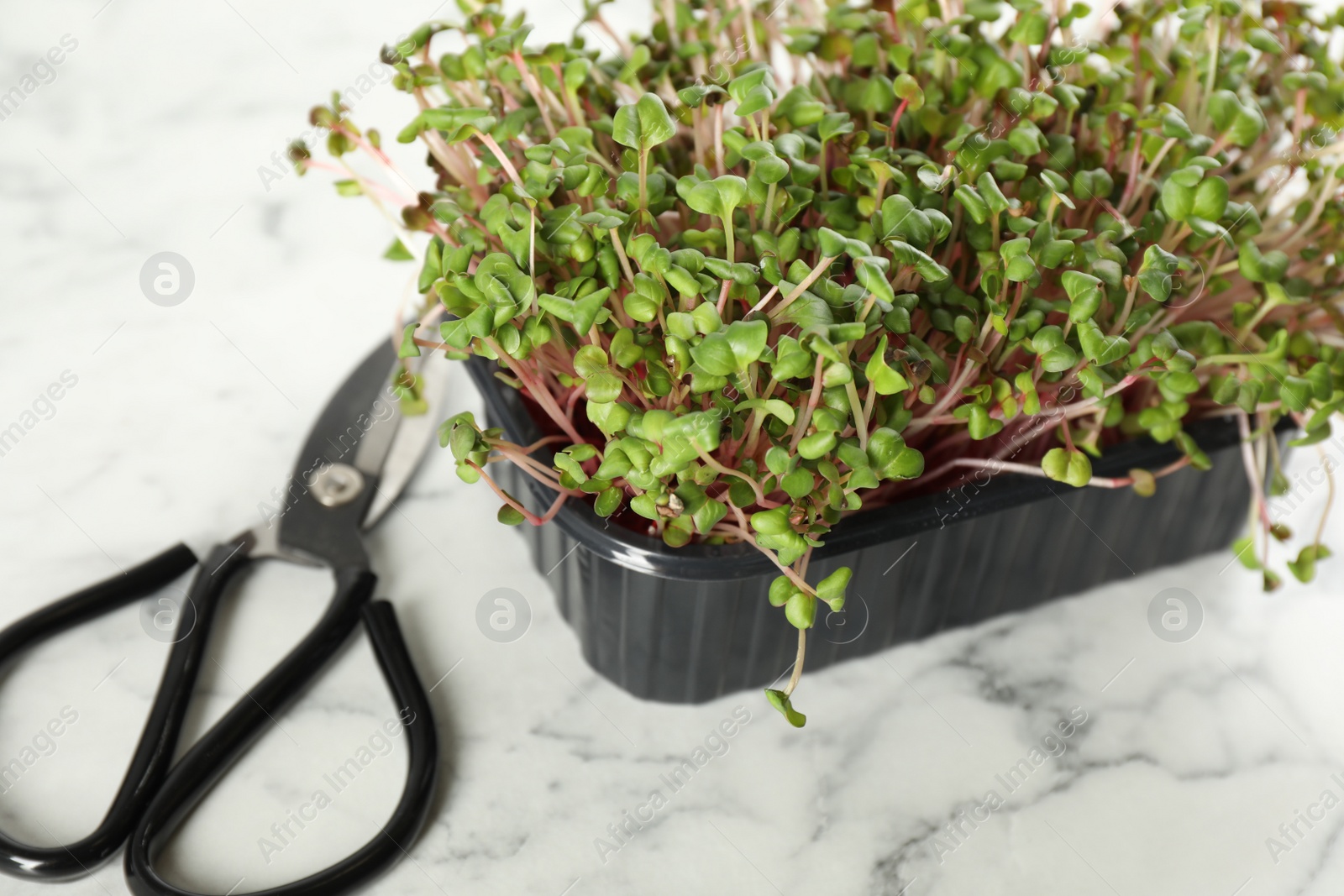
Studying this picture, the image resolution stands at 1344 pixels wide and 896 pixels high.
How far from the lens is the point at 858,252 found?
57 cm

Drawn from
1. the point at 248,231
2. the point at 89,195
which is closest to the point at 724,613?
the point at 248,231

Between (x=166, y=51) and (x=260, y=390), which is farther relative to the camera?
(x=166, y=51)

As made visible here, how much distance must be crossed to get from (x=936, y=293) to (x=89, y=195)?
3.06 feet

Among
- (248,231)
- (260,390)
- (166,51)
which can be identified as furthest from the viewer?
(166,51)

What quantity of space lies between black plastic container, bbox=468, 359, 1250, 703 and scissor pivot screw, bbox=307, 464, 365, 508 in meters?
0.11

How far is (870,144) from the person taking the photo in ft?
2.35

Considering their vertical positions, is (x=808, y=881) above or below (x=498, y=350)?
below

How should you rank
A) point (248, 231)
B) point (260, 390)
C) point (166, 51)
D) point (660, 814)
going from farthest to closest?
1. point (166, 51)
2. point (248, 231)
3. point (260, 390)
4. point (660, 814)

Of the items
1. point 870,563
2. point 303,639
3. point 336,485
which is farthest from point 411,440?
point 870,563

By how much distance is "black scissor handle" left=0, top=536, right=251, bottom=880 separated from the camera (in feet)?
2.22

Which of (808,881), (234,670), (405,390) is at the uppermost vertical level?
(405,390)

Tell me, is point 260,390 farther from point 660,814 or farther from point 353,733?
point 660,814

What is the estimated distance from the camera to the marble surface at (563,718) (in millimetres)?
733

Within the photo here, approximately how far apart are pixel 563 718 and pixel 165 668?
26 cm
